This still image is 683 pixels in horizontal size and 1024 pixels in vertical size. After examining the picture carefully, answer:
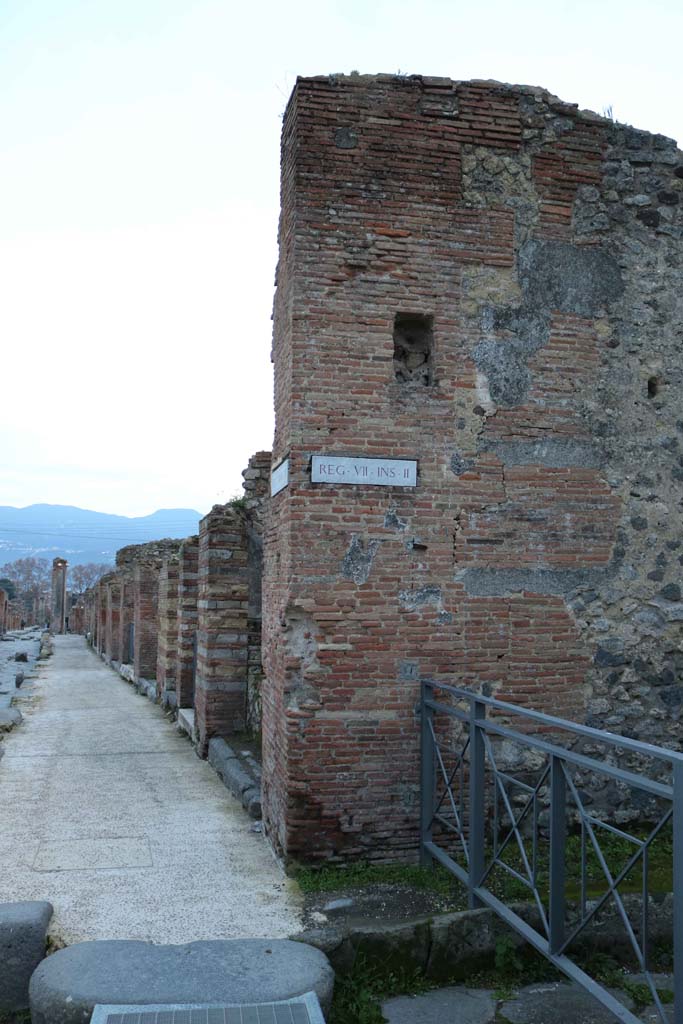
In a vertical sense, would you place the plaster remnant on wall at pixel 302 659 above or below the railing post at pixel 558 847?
above

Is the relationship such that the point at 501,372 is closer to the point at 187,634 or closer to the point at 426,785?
the point at 426,785

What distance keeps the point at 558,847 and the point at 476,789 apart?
0.78 m

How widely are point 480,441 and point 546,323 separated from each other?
1003 millimetres

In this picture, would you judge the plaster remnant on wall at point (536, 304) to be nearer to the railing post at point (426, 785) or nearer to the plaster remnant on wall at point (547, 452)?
the plaster remnant on wall at point (547, 452)

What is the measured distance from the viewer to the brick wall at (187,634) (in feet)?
38.6

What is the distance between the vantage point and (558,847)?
4.05 meters

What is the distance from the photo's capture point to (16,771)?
8.58 m

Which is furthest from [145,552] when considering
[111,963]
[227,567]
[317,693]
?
[111,963]

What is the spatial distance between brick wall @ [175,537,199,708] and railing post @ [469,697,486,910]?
293 inches

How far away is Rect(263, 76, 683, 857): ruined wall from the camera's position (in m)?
5.71

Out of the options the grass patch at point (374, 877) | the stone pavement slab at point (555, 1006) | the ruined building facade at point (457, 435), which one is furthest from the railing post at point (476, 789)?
the ruined building facade at point (457, 435)

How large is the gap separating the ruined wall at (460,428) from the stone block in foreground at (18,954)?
1.71 metres

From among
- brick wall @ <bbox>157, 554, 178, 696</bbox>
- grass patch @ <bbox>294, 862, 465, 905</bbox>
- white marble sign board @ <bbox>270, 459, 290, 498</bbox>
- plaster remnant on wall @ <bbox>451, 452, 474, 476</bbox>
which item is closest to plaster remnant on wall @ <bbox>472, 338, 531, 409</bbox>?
plaster remnant on wall @ <bbox>451, 452, 474, 476</bbox>

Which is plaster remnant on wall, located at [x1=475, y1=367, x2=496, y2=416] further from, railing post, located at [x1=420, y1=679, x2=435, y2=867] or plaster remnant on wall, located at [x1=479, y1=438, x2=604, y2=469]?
railing post, located at [x1=420, y1=679, x2=435, y2=867]
